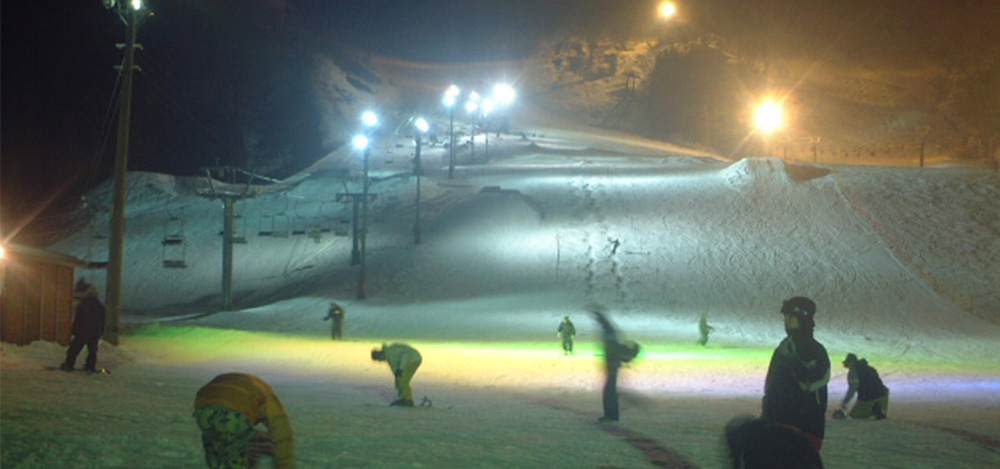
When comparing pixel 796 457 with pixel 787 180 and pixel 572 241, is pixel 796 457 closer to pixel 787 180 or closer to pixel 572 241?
pixel 572 241

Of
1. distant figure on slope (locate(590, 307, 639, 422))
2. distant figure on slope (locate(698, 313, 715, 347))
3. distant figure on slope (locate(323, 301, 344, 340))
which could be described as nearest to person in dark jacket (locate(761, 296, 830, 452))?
distant figure on slope (locate(590, 307, 639, 422))

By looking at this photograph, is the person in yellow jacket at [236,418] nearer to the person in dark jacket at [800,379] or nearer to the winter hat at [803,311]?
the person in dark jacket at [800,379]

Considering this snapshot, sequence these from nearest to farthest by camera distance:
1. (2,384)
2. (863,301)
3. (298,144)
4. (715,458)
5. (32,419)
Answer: (32,419) < (715,458) < (2,384) < (863,301) < (298,144)

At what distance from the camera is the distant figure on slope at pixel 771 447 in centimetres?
398

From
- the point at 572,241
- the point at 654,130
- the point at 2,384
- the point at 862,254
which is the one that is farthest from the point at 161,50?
the point at 2,384

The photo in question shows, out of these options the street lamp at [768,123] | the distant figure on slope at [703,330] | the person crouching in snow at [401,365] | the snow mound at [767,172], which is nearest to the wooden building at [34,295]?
the person crouching in snow at [401,365]

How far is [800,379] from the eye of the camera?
6.24 m

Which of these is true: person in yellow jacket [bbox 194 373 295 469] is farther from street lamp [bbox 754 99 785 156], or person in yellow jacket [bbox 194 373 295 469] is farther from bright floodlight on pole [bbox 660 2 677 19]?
bright floodlight on pole [bbox 660 2 677 19]

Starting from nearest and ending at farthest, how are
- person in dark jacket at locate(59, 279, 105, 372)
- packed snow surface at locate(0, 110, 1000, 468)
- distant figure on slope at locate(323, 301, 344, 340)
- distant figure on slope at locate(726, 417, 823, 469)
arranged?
distant figure on slope at locate(726, 417, 823, 469) → packed snow surface at locate(0, 110, 1000, 468) → person in dark jacket at locate(59, 279, 105, 372) → distant figure on slope at locate(323, 301, 344, 340)

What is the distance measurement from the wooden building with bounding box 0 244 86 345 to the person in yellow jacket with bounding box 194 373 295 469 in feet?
45.2

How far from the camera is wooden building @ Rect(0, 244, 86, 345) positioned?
56.2ft

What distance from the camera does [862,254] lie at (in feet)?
130

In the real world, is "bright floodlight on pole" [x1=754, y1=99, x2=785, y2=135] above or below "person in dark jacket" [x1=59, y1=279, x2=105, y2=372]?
above

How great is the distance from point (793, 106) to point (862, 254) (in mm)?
72767
